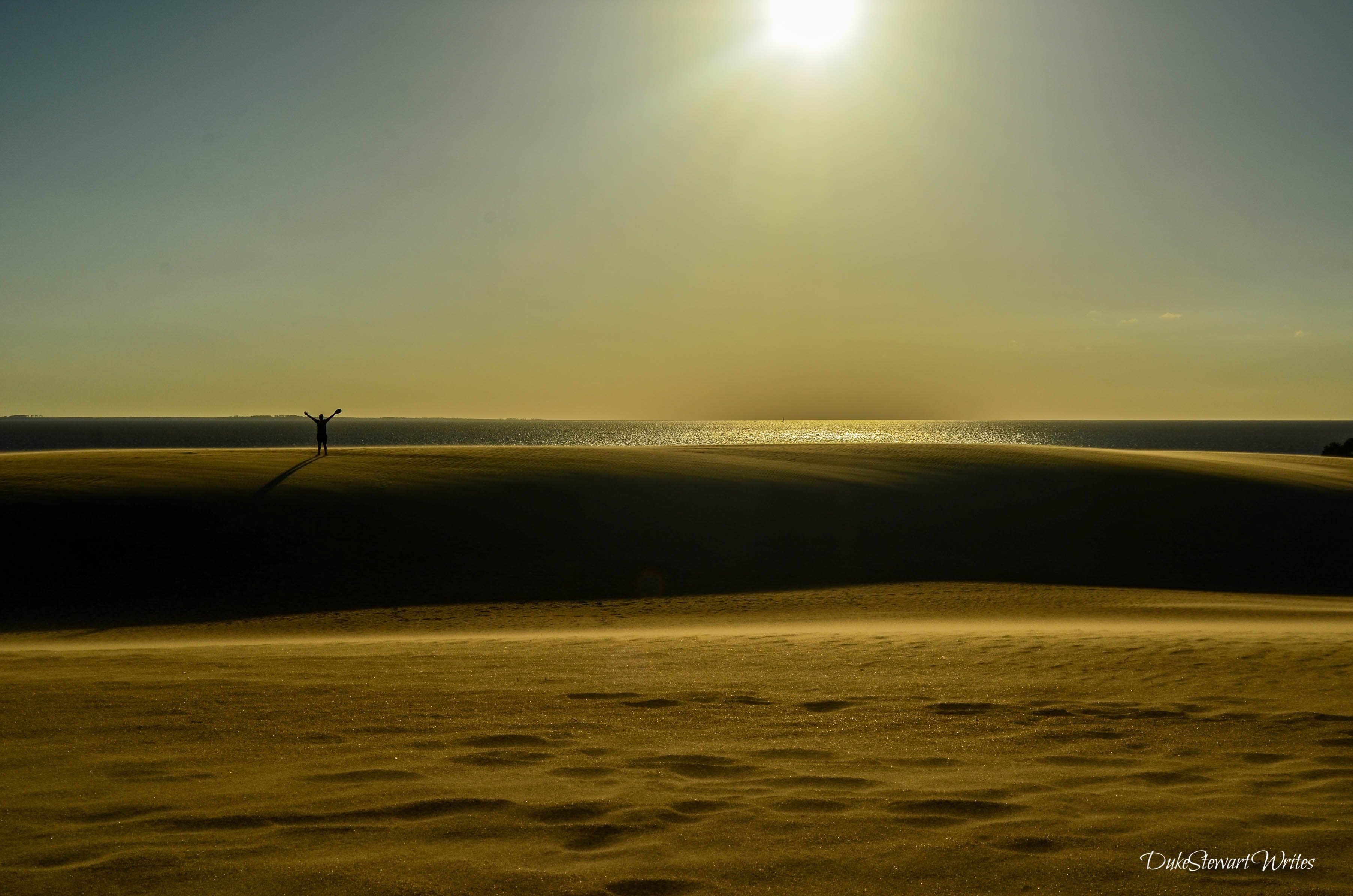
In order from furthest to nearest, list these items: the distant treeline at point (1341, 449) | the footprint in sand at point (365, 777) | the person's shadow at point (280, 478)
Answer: the distant treeline at point (1341, 449) → the person's shadow at point (280, 478) → the footprint in sand at point (365, 777)

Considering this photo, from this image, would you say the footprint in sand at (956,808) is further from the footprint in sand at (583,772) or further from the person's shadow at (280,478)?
the person's shadow at (280,478)

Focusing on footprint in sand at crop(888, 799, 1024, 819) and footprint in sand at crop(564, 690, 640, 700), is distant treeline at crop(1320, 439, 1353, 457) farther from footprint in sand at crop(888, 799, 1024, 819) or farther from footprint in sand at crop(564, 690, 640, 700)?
footprint in sand at crop(888, 799, 1024, 819)

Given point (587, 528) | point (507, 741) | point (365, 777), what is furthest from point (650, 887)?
point (587, 528)

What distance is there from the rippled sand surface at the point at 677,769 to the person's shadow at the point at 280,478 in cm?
1408

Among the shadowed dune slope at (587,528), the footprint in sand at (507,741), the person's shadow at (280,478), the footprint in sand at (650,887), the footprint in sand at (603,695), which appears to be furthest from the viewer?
the person's shadow at (280,478)

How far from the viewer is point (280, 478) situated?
26.9 m

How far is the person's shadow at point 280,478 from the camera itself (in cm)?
2494

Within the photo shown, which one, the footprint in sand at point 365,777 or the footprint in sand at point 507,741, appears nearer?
the footprint in sand at point 365,777

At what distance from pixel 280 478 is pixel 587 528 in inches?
390

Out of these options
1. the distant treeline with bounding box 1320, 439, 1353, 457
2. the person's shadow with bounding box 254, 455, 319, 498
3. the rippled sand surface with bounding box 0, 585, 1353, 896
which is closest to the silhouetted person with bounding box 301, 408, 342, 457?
the person's shadow with bounding box 254, 455, 319, 498

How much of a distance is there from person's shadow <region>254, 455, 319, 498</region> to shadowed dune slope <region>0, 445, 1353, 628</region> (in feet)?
0.43

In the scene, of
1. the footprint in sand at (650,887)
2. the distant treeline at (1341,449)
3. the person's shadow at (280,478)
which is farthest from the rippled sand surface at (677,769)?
the distant treeline at (1341,449)

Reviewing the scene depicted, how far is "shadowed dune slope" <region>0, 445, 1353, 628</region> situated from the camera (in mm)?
20047

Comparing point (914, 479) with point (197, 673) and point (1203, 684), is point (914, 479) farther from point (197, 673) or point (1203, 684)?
point (197, 673)
